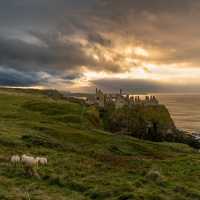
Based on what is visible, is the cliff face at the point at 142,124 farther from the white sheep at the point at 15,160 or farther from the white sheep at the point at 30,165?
the white sheep at the point at 30,165

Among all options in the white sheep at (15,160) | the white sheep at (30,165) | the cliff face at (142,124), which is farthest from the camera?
the cliff face at (142,124)

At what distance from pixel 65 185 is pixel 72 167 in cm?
588

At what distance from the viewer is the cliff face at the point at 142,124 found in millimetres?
106812

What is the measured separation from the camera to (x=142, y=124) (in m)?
116

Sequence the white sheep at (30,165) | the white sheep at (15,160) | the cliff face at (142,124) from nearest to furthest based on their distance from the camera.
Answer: the white sheep at (30,165)
the white sheep at (15,160)
the cliff face at (142,124)

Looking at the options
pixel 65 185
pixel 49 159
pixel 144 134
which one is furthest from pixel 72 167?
pixel 144 134

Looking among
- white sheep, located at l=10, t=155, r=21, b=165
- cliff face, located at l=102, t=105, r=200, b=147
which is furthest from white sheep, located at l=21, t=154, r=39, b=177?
cliff face, located at l=102, t=105, r=200, b=147

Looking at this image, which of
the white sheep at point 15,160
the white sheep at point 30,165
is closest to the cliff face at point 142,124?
the white sheep at point 15,160

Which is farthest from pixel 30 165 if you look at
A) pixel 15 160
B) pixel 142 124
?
pixel 142 124

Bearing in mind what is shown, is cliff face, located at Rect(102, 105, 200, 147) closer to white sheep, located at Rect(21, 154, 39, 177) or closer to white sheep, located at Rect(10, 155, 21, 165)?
white sheep, located at Rect(10, 155, 21, 165)

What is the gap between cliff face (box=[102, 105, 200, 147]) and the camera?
4205 inches

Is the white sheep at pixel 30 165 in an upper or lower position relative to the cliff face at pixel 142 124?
upper

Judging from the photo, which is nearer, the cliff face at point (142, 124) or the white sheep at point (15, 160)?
the white sheep at point (15, 160)

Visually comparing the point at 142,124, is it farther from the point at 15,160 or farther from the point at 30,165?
the point at 30,165
